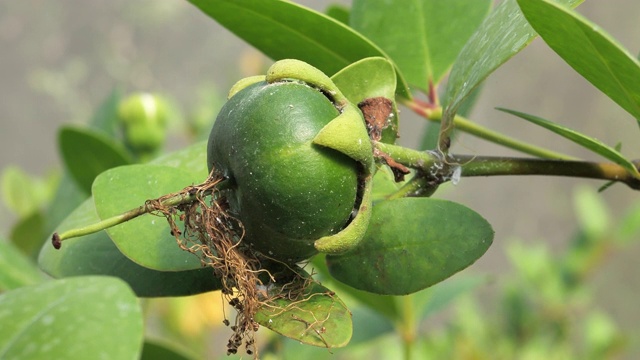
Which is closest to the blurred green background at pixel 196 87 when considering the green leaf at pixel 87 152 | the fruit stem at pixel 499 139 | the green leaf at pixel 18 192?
the green leaf at pixel 18 192

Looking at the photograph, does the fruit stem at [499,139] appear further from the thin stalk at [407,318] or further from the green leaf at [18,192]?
the green leaf at [18,192]

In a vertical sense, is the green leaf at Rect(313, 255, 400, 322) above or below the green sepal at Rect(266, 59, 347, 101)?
below

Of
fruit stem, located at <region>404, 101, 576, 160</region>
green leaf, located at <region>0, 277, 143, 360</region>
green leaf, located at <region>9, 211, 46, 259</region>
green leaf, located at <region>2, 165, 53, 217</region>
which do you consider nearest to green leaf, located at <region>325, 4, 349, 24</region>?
fruit stem, located at <region>404, 101, 576, 160</region>

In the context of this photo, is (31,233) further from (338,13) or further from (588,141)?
(588,141)

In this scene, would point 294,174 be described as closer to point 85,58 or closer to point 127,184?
point 127,184

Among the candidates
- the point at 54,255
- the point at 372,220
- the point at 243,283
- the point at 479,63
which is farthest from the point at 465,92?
the point at 54,255

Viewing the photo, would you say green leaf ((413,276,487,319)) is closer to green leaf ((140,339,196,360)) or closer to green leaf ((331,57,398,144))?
green leaf ((140,339,196,360))

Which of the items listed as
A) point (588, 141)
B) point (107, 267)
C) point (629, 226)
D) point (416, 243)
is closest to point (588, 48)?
A: point (588, 141)
